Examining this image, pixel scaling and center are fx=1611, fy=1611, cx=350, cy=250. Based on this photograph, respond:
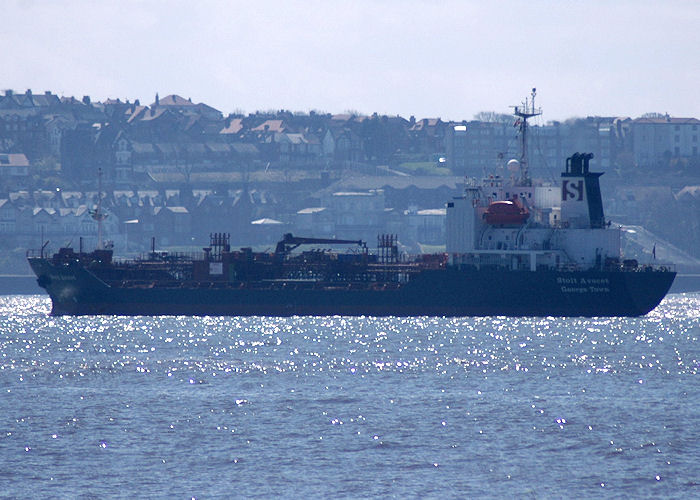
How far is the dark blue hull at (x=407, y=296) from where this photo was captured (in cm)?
7938

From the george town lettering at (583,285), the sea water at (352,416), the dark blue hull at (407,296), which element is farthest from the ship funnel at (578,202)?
the sea water at (352,416)

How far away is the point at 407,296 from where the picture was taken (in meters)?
81.5

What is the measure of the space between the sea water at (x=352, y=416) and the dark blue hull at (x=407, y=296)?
6350 millimetres

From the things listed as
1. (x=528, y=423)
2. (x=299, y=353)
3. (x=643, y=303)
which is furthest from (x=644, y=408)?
(x=643, y=303)

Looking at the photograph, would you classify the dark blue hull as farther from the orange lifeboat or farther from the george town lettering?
the orange lifeboat

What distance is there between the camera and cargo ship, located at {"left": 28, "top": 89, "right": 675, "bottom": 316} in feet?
262

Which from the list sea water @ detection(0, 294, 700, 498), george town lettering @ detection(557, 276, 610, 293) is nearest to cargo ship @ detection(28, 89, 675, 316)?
george town lettering @ detection(557, 276, 610, 293)

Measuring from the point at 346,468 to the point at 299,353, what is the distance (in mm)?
27612

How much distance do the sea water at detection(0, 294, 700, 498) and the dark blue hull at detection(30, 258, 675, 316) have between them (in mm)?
6350

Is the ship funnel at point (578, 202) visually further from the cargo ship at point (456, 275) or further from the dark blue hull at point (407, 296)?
the dark blue hull at point (407, 296)

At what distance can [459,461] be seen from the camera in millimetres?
37500

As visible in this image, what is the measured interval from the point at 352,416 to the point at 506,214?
3851cm

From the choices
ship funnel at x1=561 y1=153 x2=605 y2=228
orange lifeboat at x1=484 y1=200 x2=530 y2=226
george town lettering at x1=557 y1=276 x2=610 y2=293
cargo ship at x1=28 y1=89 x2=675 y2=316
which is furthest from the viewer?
ship funnel at x1=561 y1=153 x2=605 y2=228

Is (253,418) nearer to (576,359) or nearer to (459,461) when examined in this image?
(459,461)
